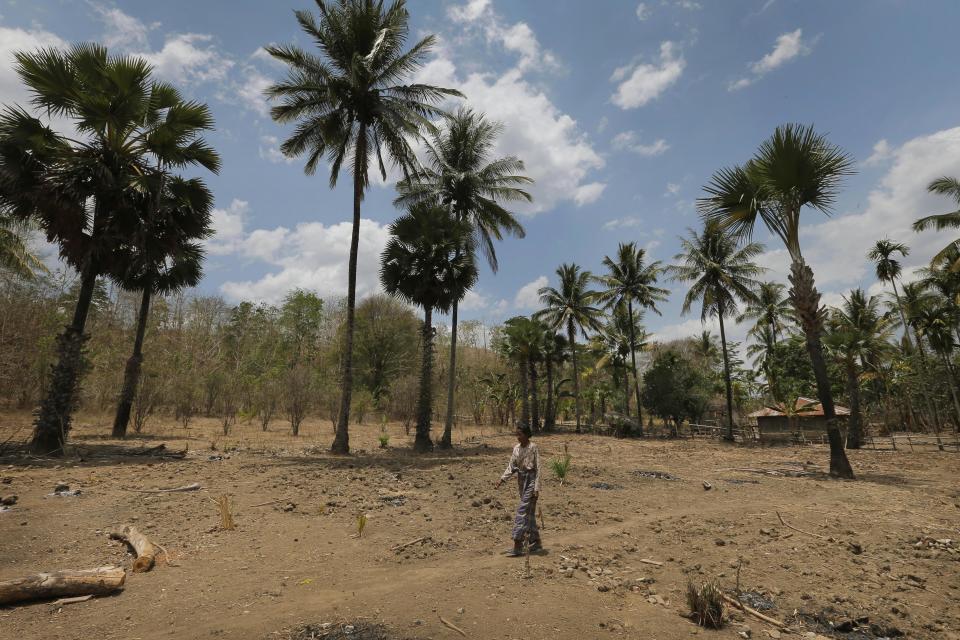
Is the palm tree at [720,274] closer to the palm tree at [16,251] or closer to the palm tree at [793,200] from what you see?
the palm tree at [793,200]

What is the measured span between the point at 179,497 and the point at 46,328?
2344 cm

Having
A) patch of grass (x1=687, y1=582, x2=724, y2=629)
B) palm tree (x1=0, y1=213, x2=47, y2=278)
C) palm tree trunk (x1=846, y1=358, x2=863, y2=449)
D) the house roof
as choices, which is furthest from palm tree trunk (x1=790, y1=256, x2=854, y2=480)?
palm tree (x1=0, y1=213, x2=47, y2=278)

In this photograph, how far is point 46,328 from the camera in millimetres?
24656

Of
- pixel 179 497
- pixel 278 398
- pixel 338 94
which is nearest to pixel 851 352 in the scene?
pixel 338 94

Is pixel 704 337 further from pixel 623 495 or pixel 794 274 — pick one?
pixel 623 495

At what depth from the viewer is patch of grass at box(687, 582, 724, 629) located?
460 cm

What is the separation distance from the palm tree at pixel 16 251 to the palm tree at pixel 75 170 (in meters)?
8.55

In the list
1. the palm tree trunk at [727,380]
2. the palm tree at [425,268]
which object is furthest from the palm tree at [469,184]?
the palm tree trunk at [727,380]

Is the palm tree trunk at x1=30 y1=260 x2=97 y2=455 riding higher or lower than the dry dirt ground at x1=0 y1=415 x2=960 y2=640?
higher

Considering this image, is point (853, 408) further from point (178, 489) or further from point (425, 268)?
point (178, 489)

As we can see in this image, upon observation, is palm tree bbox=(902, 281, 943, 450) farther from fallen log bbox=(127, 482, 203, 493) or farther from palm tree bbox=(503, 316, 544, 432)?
fallen log bbox=(127, 482, 203, 493)

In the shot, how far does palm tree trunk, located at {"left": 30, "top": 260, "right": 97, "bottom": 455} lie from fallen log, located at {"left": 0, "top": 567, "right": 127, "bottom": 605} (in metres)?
9.60

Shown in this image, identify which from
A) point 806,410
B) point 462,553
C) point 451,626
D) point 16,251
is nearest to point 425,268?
point 462,553

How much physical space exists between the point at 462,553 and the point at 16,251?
25673 millimetres
